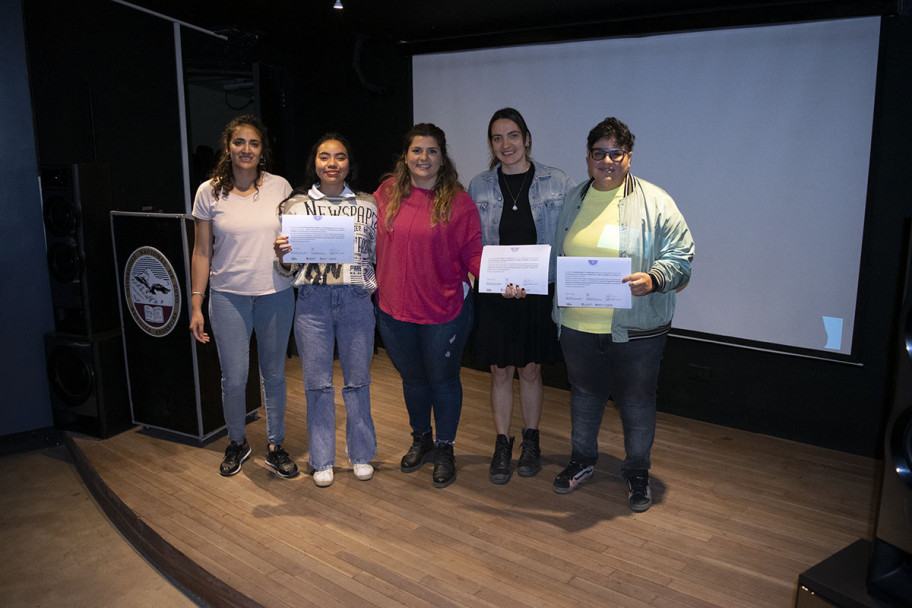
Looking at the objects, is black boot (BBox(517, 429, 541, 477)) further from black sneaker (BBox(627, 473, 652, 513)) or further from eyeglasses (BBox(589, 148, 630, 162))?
eyeglasses (BBox(589, 148, 630, 162))

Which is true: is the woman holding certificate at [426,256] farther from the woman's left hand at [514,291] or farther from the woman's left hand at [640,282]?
the woman's left hand at [640,282]

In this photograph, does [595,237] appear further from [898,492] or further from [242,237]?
[242,237]

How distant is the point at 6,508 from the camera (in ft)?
10.0

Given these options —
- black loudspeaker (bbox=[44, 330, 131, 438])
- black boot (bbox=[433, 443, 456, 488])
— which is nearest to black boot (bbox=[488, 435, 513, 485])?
black boot (bbox=[433, 443, 456, 488])

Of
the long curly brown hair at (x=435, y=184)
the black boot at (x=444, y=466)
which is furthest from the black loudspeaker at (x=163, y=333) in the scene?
the black boot at (x=444, y=466)

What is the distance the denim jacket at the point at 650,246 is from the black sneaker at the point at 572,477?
71cm

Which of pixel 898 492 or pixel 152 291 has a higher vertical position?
pixel 152 291

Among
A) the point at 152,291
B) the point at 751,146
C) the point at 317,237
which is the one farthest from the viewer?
the point at 751,146

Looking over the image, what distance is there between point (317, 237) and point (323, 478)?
1103mm

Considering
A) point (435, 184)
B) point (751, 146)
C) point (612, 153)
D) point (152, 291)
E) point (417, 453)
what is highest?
point (751, 146)

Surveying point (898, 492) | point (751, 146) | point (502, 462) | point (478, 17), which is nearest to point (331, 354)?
point (502, 462)

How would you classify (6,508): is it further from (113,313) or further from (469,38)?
(469,38)

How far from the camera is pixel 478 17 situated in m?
4.17

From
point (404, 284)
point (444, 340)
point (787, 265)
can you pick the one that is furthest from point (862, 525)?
point (404, 284)
